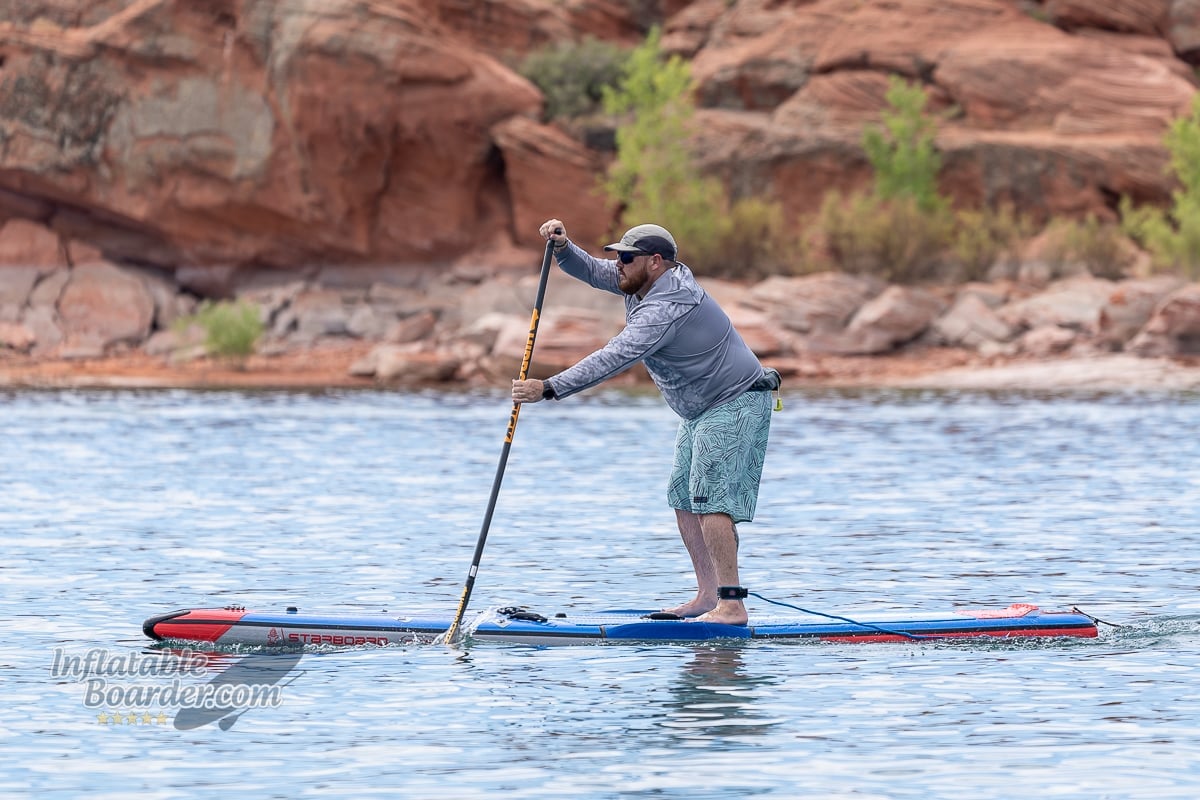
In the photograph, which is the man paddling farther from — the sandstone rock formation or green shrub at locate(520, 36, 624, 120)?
green shrub at locate(520, 36, 624, 120)

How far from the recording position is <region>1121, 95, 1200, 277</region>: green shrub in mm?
47844

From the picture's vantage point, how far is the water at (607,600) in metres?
7.96

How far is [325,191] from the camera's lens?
5431cm

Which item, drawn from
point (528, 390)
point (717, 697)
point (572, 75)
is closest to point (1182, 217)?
point (572, 75)

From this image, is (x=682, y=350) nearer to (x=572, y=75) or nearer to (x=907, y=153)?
(x=907, y=153)

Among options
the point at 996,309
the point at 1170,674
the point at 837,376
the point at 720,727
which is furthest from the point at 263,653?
the point at 996,309

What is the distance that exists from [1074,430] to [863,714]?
21.2 m

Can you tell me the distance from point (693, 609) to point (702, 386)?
135 centimetres

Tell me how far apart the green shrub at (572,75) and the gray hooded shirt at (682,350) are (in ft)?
152

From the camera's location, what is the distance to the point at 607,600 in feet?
42.2

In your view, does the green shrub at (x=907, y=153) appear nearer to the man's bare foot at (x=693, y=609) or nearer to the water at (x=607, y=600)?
the water at (x=607, y=600)

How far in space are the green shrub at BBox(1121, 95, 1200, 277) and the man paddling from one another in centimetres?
3927

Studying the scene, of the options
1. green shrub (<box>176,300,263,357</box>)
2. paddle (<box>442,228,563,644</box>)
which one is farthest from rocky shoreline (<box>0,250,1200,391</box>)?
paddle (<box>442,228,563,644</box>)

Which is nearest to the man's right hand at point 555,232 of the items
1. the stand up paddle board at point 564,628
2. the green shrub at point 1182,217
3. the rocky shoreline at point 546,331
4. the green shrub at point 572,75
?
the stand up paddle board at point 564,628
